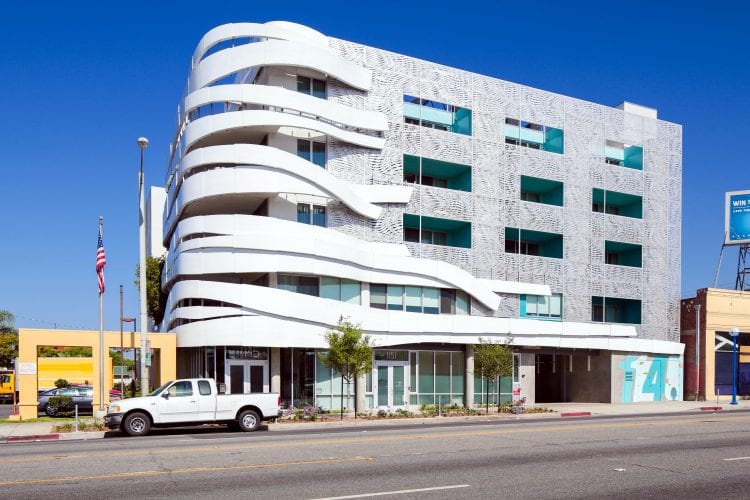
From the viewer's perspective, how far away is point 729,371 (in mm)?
49062

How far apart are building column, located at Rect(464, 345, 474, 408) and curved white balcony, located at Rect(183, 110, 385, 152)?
12.7 metres

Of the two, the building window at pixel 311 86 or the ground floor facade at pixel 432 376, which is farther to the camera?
the building window at pixel 311 86

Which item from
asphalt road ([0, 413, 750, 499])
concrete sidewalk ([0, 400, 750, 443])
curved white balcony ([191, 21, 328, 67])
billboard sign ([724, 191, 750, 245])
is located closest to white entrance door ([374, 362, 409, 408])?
concrete sidewalk ([0, 400, 750, 443])

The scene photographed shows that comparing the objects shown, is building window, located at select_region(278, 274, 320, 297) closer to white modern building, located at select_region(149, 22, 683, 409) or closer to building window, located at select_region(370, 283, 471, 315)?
white modern building, located at select_region(149, 22, 683, 409)

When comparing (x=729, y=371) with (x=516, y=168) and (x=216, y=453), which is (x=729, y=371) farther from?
(x=216, y=453)

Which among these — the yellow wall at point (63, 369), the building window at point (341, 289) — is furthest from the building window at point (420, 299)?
the yellow wall at point (63, 369)

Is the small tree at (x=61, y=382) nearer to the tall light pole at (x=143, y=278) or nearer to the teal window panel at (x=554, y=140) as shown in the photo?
the tall light pole at (x=143, y=278)

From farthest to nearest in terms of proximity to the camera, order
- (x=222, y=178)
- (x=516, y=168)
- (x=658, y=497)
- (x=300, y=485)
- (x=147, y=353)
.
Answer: (x=516, y=168) → (x=222, y=178) → (x=147, y=353) → (x=300, y=485) → (x=658, y=497)

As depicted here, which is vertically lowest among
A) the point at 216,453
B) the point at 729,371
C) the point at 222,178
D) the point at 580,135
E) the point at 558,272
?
the point at 729,371

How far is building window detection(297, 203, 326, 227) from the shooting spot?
121ft

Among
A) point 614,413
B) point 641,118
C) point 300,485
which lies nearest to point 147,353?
point 300,485

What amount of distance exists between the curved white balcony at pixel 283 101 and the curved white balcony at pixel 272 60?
112 cm

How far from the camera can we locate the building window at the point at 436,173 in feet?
131

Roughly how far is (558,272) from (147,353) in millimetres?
24706
